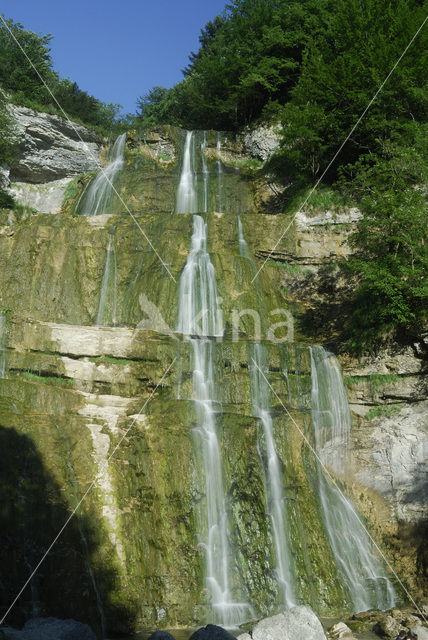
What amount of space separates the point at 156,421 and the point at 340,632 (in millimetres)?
5904

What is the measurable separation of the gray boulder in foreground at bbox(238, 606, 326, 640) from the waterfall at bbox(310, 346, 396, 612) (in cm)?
317

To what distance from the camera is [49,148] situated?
3019 centimetres

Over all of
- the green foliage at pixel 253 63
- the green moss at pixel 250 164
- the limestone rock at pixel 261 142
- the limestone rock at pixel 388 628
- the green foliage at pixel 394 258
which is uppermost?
the green foliage at pixel 253 63

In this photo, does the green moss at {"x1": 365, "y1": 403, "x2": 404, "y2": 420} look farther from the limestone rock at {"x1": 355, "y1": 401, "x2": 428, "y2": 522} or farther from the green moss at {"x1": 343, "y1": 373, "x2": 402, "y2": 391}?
the green moss at {"x1": 343, "y1": 373, "x2": 402, "y2": 391}

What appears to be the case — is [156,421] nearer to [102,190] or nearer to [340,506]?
[340,506]

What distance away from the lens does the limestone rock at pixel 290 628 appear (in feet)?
29.0

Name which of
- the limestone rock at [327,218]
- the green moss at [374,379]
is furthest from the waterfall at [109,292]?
the green moss at [374,379]

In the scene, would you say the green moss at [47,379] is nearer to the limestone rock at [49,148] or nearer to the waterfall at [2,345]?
the waterfall at [2,345]

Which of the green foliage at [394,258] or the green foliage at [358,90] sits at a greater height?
the green foliage at [358,90]

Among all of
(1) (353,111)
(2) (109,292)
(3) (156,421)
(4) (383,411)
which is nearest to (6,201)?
(2) (109,292)

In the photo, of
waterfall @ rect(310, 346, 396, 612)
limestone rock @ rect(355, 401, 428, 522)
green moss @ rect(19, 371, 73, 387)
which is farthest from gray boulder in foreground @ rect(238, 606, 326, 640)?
green moss @ rect(19, 371, 73, 387)

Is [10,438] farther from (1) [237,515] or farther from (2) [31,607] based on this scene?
(1) [237,515]

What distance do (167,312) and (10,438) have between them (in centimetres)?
775

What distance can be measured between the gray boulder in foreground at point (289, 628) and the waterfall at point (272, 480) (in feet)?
6.40
